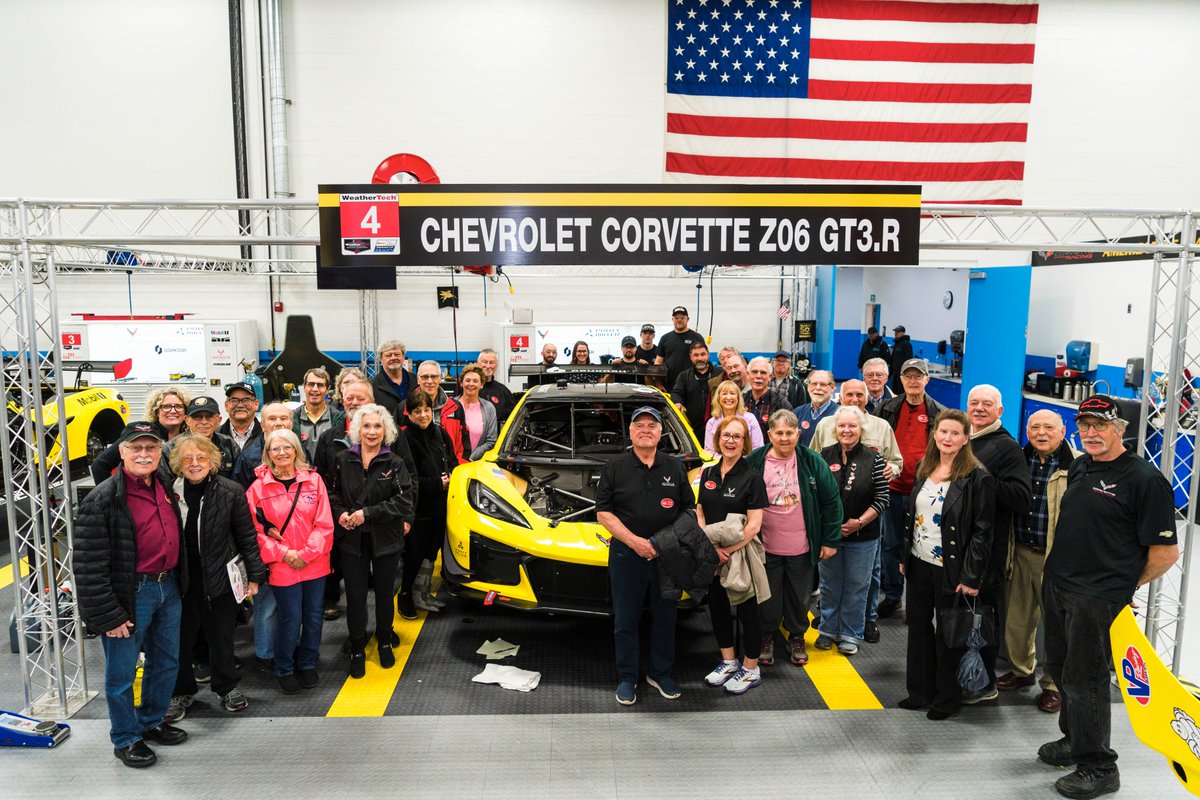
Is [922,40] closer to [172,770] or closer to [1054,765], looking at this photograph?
[1054,765]

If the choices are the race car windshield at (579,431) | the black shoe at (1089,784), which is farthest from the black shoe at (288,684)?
the black shoe at (1089,784)

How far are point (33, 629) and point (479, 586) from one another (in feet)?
8.28

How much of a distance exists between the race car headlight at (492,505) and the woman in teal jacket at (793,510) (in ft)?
4.53

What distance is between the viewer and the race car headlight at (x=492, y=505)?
445cm

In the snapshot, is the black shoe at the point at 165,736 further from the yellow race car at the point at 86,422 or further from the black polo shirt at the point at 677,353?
the black polo shirt at the point at 677,353

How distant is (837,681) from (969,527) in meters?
1.29

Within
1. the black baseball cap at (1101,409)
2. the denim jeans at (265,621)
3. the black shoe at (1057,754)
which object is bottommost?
the black shoe at (1057,754)

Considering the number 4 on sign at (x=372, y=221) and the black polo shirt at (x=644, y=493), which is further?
the number 4 on sign at (x=372, y=221)

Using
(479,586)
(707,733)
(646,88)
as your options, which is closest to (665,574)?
(707,733)

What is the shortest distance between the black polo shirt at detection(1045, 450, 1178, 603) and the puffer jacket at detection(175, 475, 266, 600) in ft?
12.4

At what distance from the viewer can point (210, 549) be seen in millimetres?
3623

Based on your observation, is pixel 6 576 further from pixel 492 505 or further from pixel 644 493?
pixel 644 493

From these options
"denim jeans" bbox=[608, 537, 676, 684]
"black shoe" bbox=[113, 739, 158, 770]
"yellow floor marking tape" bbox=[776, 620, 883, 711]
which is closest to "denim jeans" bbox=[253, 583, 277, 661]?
"black shoe" bbox=[113, 739, 158, 770]

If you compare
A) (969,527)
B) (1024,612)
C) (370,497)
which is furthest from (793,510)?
(370,497)
